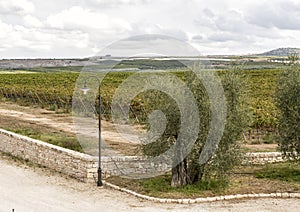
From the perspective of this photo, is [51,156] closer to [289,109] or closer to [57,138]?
[57,138]

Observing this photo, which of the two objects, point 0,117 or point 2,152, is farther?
point 0,117

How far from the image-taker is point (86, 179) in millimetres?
19609

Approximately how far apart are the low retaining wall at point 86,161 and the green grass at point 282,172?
2.42 ft

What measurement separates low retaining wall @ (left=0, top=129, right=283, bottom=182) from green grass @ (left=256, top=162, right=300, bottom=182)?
0.74 metres

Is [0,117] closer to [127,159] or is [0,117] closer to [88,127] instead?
[88,127]

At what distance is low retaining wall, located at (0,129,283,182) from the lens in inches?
773

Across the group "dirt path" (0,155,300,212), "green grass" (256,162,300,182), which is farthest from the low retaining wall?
"green grass" (256,162,300,182)

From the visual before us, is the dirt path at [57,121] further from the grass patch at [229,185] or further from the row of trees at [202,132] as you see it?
the row of trees at [202,132]

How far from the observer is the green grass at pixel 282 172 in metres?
20.2

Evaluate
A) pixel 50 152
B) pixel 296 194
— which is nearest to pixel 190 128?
pixel 296 194

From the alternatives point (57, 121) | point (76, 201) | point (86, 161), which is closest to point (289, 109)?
point (86, 161)

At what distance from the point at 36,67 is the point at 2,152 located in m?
114

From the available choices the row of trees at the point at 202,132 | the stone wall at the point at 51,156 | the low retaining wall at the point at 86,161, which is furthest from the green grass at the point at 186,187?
the stone wall at the point at 51,156

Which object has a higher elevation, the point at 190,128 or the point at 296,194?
the point at 190,128
